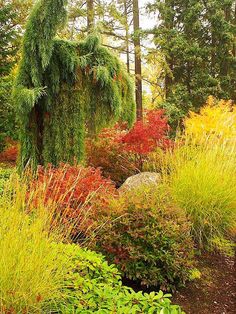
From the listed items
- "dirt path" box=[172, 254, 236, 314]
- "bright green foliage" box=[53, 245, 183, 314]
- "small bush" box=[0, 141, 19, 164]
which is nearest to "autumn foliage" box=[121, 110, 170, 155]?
"dirt path" box=[172, 254, 236, 314]

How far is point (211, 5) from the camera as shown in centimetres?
1252

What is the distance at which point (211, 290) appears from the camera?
3.25m

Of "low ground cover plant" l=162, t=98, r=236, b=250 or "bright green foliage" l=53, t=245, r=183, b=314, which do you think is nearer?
"bright green foliage" l=53, t=245, r=183, b=314

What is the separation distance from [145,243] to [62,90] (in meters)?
3.08

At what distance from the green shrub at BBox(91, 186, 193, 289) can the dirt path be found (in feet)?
0.58

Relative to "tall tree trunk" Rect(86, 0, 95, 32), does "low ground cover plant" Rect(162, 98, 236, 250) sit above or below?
below

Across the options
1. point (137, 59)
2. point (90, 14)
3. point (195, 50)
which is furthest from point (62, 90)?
point (195, 50)

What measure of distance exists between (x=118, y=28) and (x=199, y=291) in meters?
9.74

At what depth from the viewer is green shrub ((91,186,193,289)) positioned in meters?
2.94

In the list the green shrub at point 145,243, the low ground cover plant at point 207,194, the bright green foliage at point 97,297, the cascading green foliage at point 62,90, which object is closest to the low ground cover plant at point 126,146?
the cascading green foliage at point 62,90

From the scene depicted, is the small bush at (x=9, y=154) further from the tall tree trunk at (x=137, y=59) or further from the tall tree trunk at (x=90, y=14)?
the tall tree trunk at (x=137, y=59)

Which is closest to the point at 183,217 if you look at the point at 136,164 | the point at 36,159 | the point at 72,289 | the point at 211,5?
the point at 72,289

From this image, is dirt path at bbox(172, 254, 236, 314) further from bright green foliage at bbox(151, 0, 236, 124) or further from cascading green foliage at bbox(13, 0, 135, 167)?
bright green foliage at bbox(151, 0, 236, 124)

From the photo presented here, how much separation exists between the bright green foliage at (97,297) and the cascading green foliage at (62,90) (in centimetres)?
300
